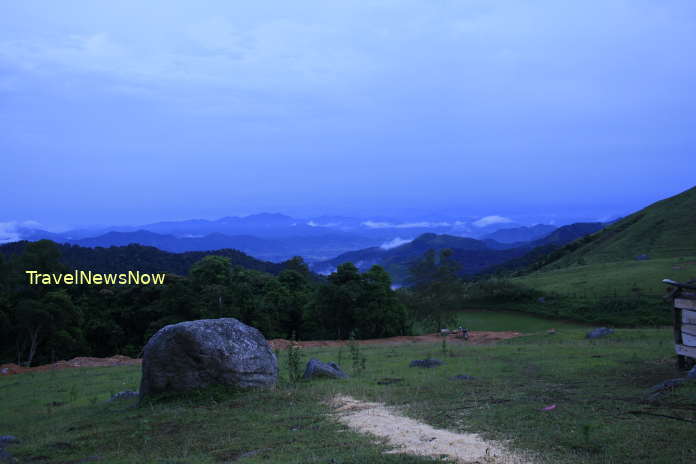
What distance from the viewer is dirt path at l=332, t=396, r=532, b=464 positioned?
770cm

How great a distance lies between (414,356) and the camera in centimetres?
2316

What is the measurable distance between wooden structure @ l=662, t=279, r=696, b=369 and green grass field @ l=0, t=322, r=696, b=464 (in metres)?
0.67

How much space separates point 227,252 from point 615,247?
63607 millimetres

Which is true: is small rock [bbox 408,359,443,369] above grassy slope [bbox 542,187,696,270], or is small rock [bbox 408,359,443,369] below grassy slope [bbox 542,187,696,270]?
below

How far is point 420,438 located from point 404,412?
7.20 feet

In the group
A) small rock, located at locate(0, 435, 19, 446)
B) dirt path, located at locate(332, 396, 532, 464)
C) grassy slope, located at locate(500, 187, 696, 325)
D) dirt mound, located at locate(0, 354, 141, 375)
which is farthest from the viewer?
grassy slope, located at locate(500, 187, 696, 325)

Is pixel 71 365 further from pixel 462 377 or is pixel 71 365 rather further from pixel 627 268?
pixel 627 268

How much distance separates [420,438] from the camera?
8914 millimetres

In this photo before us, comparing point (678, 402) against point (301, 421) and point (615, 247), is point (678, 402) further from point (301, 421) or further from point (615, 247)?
point (615, 247)

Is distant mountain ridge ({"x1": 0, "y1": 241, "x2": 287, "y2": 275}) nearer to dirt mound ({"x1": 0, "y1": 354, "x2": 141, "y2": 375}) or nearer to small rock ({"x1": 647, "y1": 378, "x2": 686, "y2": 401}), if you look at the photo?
dirt mound ({"x1": 0, "y1": 354, "x2": 141, "y2": 375})

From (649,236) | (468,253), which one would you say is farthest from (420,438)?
(468,253)

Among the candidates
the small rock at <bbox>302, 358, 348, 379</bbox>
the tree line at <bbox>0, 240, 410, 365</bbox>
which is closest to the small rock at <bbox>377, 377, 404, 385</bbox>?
the small rock at <bbox>302, 358, 348, 379</bbox>

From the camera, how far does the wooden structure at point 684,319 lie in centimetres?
1402

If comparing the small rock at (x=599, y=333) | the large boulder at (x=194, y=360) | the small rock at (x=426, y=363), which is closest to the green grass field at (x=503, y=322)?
the small rock at (x=599, y=333)
